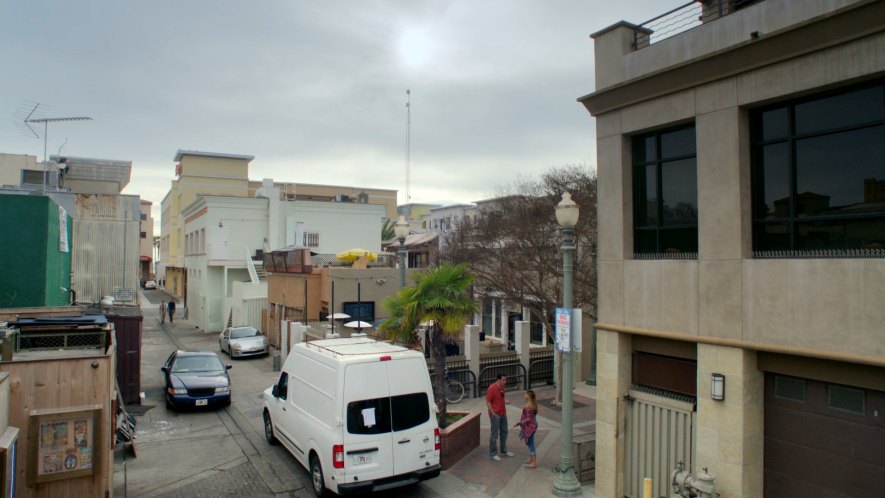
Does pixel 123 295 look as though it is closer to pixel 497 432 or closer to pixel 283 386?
pixel 283 386

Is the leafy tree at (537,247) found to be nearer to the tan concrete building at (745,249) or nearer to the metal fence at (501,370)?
the metal fence at (501,370)

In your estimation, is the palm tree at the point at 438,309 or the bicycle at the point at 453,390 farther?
the bicycle at the point at 453,390

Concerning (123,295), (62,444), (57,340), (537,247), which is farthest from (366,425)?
(123,295)

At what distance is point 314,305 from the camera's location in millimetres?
26094

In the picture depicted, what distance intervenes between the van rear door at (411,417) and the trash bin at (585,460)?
2438 mm

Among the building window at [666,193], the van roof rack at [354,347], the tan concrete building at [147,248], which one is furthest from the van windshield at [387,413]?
the tan concrete building at [147,248]

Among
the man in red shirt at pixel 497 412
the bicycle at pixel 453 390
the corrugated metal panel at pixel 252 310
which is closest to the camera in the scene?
the man in red shirt at pixel 497 412

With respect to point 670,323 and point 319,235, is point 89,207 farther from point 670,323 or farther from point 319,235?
point 670,323

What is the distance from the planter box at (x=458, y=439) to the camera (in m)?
10.7

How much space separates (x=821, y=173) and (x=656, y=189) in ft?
7.49

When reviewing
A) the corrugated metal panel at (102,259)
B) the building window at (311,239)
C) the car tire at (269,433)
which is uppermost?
the building window at (311,239)

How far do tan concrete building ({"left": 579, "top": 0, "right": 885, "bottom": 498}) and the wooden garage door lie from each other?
0.02 m

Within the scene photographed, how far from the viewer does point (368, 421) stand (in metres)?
8.93

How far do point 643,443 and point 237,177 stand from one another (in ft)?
173
